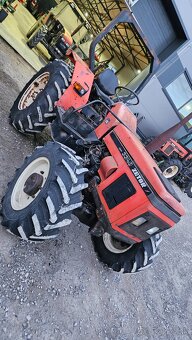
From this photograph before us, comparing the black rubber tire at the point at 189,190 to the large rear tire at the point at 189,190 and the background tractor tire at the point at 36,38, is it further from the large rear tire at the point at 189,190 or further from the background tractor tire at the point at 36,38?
the background tractor tire at the point at 36,38

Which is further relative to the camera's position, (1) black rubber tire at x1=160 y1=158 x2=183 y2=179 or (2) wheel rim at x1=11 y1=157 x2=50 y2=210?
(1) black rubber tire at x1=160 y1=158 x2=183 y2=179

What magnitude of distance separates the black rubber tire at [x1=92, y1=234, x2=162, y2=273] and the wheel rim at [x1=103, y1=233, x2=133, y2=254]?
0.03 m

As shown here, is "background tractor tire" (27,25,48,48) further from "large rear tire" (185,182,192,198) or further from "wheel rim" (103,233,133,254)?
"wheel rim" (103,233,133,254)

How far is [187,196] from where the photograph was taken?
9.38m

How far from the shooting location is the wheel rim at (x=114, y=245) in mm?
3131

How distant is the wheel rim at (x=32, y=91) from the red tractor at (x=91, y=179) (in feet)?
0.04

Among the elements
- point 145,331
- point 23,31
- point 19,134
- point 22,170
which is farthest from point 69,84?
point 23,31

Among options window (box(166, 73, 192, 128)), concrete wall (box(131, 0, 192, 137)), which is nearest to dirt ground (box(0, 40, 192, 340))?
concrete wall (box(131, 0, 192, 137))

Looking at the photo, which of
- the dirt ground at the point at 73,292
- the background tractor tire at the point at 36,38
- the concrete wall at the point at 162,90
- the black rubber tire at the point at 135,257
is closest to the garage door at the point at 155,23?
the concrete wall at the point at 162,90

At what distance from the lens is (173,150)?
27.3 ft

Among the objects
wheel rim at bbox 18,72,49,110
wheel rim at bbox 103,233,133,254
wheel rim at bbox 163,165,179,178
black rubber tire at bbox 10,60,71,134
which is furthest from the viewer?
wheel rim at bbox 163,165,179,178

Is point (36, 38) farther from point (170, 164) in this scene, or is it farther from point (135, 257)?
point (135, 257)

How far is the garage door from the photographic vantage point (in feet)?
28.8

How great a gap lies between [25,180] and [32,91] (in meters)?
1.74
